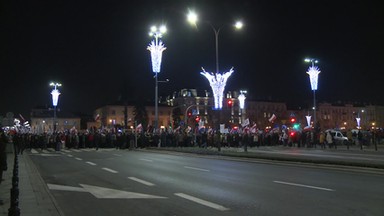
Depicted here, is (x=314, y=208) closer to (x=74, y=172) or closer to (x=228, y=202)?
(x=228, y=202)

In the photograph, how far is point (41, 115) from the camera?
17850cm

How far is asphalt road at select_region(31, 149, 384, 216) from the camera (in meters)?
10.1

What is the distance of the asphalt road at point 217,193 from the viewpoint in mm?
10148

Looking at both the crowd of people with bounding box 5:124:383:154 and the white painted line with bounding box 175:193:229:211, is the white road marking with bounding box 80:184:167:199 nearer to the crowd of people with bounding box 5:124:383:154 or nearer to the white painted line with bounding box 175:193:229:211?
the white painted line with bounding box 175:193:229:211

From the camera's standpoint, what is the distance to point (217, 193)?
12.6 metres

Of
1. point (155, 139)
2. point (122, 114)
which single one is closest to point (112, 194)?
point (155, 139)

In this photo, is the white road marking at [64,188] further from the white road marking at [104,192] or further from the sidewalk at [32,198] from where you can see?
the sidewalk at [32,198]

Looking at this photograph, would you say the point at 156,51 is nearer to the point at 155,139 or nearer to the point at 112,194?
the point at 155,139

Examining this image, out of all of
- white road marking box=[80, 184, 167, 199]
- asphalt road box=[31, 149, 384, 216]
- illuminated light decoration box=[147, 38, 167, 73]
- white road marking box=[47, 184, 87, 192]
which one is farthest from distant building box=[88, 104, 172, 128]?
white road marking box=[80, 184, 167, 199]

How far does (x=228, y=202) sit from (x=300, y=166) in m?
11.9

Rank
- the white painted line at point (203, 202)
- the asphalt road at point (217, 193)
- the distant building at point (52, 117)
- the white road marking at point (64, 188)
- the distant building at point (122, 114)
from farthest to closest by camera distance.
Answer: the distant building at point (52, 117) < the distant building at point (122, 114) < the white road marking at point (64, 188) < the white painted line at point (203, 202) < the asphalt road at point (217, 193)

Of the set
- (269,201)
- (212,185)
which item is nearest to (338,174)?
(212,185)

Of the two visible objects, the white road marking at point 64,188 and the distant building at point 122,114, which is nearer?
the white road marking at point 64,188

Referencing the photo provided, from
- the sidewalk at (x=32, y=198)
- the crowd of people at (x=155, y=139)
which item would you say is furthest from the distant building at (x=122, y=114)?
the sidewalk at (x=32, y=198)
